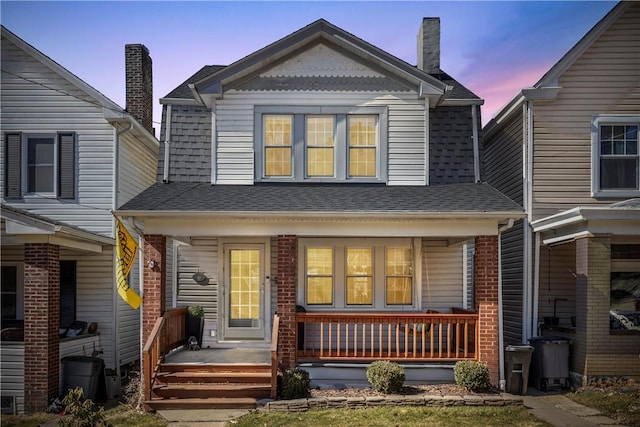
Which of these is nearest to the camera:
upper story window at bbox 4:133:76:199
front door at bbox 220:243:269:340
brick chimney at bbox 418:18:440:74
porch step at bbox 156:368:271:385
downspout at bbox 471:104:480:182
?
porch step at bbox 156:368:271:385

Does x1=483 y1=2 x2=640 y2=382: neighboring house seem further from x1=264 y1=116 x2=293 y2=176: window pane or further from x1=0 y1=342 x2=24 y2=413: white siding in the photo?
x1=0 y1=342 x2=24 y2=413: white siding

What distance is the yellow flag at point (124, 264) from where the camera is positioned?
10148mm

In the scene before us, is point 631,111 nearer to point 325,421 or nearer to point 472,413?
point 472,413

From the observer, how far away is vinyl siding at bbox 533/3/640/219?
1328 cm

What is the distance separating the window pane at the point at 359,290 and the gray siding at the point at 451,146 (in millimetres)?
2851

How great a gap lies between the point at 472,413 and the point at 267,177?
6619 mm

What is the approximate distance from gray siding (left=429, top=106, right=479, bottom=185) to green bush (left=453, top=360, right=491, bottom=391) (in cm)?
430

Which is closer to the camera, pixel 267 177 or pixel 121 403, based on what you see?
pixel 121 403

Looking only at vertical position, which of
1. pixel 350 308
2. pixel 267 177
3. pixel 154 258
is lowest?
pixel 350 308

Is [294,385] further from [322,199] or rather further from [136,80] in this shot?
[136,80]

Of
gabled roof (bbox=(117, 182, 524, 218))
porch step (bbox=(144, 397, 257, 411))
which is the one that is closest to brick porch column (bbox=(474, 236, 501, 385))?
gabled roof (bbox=(117, 182, 524, 218))

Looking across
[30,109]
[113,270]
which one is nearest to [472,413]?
[113,270]

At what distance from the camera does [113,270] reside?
13.8 metres

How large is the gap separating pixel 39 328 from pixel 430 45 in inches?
471
